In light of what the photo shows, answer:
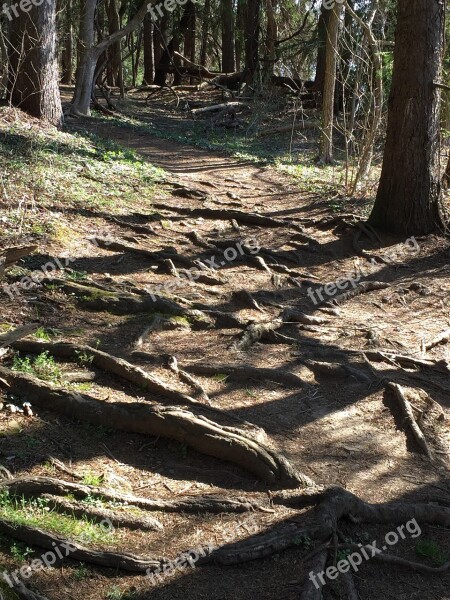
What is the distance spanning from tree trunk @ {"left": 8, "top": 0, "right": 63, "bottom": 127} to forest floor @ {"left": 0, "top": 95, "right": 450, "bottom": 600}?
3.86 ft

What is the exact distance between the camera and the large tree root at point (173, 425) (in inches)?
188

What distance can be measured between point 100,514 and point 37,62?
12102mm

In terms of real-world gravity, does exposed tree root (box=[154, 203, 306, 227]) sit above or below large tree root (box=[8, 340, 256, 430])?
above

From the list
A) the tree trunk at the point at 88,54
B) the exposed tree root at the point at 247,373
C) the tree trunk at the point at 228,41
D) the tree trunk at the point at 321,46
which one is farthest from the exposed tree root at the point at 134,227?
the tree trunk at the point at 228,41

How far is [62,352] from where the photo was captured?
5.96 meters

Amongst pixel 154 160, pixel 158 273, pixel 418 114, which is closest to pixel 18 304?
pixel 158 273

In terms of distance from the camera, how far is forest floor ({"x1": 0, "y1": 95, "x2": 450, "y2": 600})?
411cm

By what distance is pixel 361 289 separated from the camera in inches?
370

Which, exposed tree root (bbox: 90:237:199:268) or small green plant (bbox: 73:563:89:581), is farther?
exposed tree root (bbox: 90:237:199:268)

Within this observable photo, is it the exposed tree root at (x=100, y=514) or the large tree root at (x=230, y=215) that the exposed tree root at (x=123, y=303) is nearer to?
the exposed tree root at (x=100, y=514)

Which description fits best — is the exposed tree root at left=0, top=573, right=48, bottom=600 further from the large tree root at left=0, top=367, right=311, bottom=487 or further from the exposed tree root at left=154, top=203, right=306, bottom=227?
the exposed tree root at left=154, top=203, right=306, bottom=227

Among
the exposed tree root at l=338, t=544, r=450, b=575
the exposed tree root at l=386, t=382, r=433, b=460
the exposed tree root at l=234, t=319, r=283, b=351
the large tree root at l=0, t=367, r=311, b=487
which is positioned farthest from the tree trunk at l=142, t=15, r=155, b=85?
the exposed tree root at l=338, t=544, r=450, b=575

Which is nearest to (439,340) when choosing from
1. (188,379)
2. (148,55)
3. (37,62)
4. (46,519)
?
(188,379)

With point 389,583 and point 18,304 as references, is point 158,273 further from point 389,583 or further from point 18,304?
point 389,583
